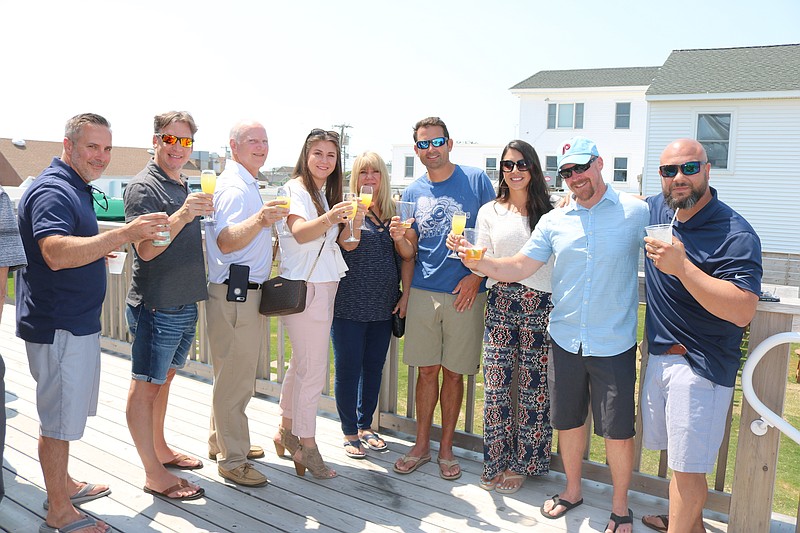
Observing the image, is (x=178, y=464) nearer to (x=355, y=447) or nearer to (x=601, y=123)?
(x=355, y=447)

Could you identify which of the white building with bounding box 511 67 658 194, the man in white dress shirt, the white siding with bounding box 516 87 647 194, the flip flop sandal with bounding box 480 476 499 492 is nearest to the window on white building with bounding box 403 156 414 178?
the white building with bounding box 511 67 658 194

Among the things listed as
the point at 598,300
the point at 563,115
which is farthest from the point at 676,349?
the point at 563,115

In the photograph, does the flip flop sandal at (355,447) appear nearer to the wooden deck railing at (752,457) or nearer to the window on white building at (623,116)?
the wooden deck railing at (752,457)

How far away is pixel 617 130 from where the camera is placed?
87.1 feet

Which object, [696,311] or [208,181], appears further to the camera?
[208,181]

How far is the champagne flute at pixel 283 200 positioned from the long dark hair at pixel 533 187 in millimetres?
1089

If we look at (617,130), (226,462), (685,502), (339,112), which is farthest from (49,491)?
(339,112)

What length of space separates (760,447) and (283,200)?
2366 millimetres

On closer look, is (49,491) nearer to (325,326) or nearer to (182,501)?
(182,501)

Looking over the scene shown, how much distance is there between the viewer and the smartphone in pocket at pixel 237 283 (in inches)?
A: 115

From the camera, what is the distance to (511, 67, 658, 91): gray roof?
2638cm

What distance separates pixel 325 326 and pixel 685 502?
185 centimetres

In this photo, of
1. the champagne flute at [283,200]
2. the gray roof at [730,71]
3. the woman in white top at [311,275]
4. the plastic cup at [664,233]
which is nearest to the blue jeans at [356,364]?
the woman in white top at [311,275]

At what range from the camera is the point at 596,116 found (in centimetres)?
2658
